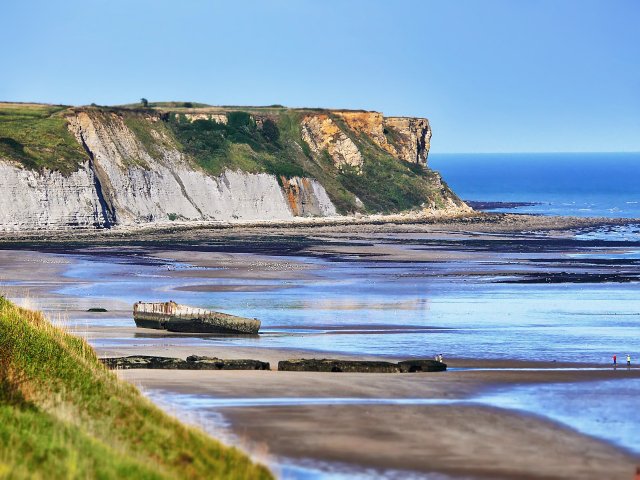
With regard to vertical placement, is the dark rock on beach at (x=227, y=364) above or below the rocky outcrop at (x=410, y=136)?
below

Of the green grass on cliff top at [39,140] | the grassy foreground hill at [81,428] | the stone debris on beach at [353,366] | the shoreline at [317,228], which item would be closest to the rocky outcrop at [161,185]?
the green grass on cliff top at [39,140]

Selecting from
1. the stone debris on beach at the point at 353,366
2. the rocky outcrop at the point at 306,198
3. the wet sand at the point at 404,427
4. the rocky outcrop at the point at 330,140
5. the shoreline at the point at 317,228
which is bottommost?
the wet sand at the point at 404,427

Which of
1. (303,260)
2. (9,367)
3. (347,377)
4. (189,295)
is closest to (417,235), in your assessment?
(303,260)

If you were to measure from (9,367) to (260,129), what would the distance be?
377 ft

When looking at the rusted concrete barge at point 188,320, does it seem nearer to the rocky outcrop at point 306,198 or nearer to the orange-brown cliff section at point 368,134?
the rocky outcrop at point 306,198

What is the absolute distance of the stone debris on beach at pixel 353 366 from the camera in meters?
35.3

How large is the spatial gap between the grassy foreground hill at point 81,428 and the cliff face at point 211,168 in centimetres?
6830

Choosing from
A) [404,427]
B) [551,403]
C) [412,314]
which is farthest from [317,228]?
[404,427]

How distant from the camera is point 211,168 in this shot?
4833 inches

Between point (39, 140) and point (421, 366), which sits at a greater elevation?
point (39, 140)

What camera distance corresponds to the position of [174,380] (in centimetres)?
3288

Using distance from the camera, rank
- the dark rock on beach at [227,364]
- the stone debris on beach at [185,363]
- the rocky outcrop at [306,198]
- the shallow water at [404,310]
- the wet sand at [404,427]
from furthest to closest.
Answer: the rocky outcrop at [306,198], the shallow water at [404,310], the dark rock on beach at [227,364], the stone debris on beach at [185,363], the wet sand at [404,427]

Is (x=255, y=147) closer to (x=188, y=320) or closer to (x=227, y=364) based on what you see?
(x=188, y=320)

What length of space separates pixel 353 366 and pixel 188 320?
35.8ft
